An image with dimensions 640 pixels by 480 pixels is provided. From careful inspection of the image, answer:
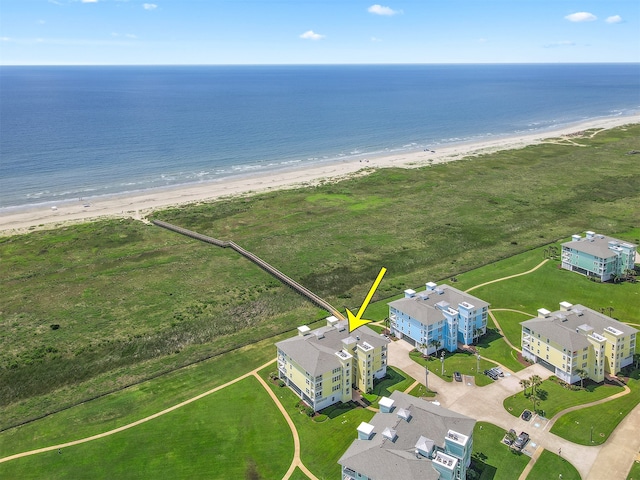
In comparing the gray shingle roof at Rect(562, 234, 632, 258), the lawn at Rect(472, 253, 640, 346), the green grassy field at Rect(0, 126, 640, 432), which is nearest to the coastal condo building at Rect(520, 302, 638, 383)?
the lawn at Rect(472, 253, 640, 346)

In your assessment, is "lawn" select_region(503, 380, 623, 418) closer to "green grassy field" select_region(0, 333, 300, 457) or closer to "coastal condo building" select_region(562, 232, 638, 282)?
"coastal condo building" select_region(562, 232, 638, 282)

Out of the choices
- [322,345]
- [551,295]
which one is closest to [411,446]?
[322,345]

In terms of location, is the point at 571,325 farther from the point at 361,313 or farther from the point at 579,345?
the point at 361,313

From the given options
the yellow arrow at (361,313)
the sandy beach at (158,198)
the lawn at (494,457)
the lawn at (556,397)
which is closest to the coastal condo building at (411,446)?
the lawn at (494,457)

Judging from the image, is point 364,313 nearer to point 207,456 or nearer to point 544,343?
point 544,343

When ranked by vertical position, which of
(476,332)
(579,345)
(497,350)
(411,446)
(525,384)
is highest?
(579,345)

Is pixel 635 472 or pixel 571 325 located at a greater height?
pixel 571 325

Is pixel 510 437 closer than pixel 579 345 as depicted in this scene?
Yes
